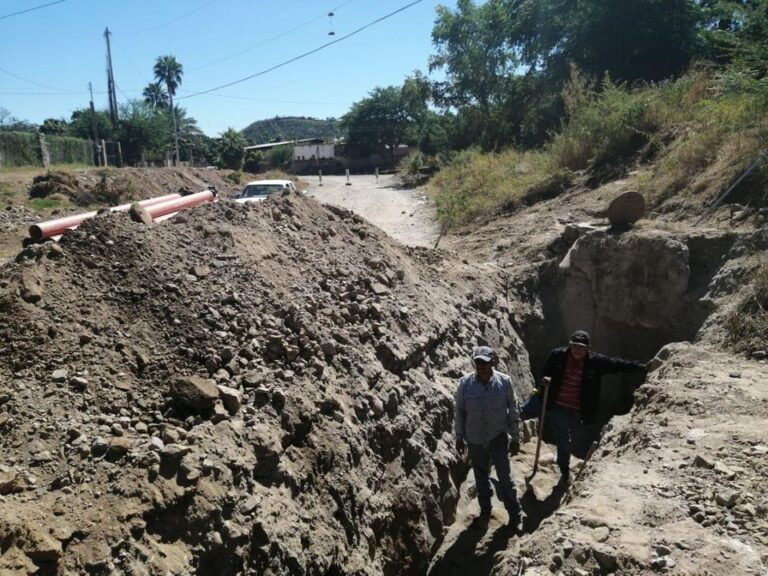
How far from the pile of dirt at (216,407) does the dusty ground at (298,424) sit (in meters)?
0.02

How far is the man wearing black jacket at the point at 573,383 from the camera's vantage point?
19.6 feet

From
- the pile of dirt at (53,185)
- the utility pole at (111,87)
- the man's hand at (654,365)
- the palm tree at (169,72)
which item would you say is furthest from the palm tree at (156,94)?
the man's hand at (654,365)

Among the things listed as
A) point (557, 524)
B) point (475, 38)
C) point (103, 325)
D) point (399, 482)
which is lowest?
point (399, 482)

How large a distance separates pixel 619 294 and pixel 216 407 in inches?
271

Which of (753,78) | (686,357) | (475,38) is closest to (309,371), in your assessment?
(686,357)

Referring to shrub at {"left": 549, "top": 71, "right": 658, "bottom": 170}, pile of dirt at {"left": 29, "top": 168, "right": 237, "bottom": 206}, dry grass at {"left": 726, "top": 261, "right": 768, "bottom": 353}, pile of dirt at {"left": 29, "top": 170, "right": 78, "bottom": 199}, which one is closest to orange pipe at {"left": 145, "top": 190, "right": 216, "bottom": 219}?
pile of dirt at {"left": 29, "top": 168, "right": 237, "bottom": 206}

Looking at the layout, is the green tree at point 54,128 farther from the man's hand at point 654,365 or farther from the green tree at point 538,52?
the man's hand at point 654,365

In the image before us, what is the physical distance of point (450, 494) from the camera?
593 centimetres

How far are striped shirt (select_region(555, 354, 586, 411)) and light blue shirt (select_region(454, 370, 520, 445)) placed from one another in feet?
3.43

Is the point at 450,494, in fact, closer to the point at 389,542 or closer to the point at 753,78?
the point at 389,542

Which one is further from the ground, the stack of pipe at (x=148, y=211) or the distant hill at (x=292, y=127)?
the distant hill at (x=292, y=127)

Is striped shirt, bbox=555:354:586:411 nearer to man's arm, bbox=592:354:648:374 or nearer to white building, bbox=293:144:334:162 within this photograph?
man's arm, bbox=592:354:648:374

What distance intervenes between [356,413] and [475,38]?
2941 centimetres

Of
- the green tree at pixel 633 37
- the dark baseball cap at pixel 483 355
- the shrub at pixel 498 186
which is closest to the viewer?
the dark baseball cap at pixel 483 355
